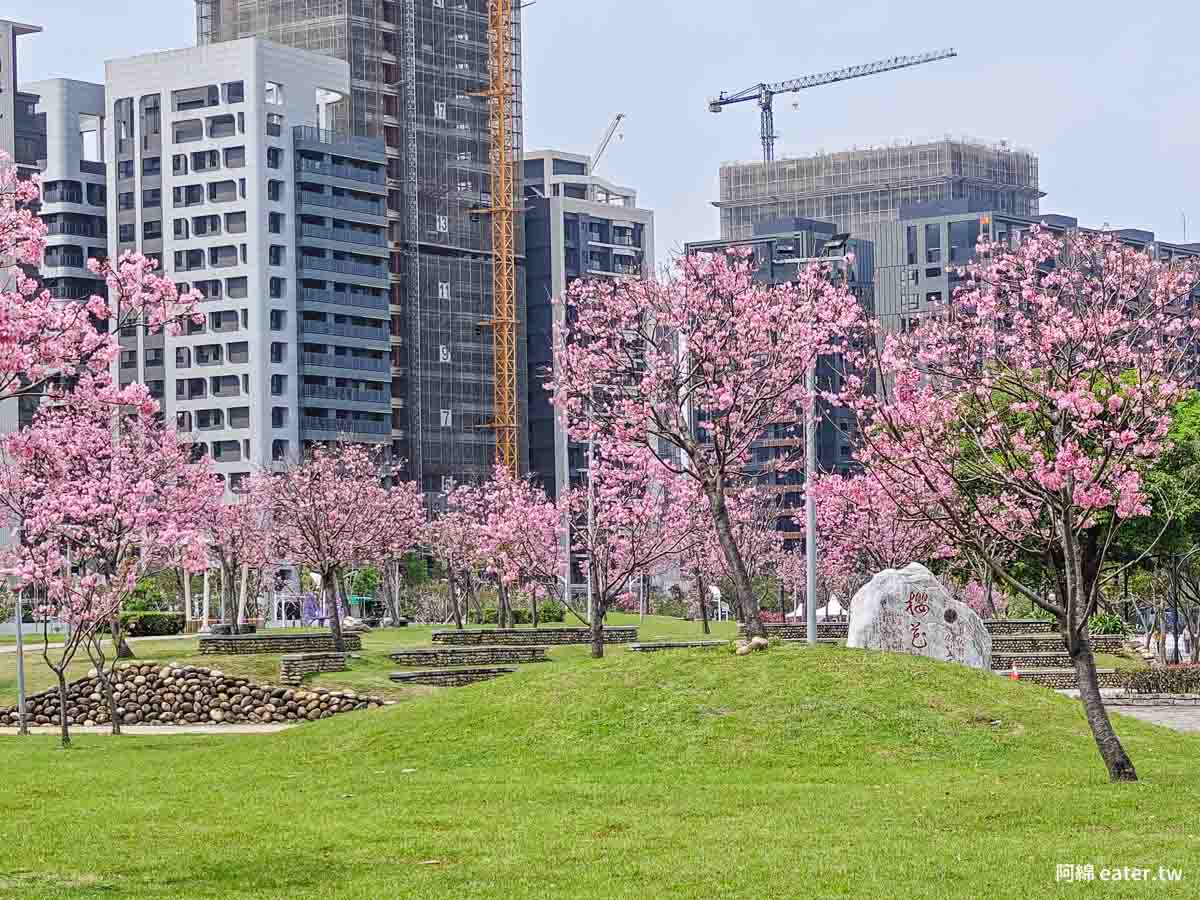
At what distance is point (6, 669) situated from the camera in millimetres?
49875

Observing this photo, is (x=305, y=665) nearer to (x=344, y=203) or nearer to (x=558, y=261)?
(x=344, y=203)

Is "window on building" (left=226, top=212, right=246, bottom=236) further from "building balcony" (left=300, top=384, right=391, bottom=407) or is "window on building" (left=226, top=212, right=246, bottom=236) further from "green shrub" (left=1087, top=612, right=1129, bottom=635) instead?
"green shrub" (left=1087, top=612, right=1129, bottom=635)

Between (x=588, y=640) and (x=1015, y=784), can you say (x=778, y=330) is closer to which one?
(x=1015, y=784)

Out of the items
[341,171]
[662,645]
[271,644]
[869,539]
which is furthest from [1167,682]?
[341,171]

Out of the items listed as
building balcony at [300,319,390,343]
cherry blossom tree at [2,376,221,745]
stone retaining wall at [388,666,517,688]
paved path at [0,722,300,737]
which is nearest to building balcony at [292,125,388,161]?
building balcony at [300,319,390,343]

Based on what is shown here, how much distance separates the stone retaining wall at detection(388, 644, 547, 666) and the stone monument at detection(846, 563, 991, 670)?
15.4 metres

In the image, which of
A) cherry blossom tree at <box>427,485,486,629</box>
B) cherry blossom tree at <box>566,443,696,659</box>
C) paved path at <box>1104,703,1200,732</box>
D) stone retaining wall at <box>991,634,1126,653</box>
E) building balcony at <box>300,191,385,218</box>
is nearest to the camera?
paved path at <box>1104,703,1200,732</box>

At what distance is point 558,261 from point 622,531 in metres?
108

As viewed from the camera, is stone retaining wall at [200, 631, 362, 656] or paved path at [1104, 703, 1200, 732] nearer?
paved path at [1104, 703, 1200, 732]

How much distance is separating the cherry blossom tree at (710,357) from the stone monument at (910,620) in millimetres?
3931

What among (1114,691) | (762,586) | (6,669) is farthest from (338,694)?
(762,586)

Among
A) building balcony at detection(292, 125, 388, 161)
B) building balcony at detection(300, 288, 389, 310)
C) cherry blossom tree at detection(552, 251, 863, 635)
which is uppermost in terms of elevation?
building balcony at detection(292, 125, 388, 161)

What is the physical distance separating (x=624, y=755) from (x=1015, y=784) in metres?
5.88

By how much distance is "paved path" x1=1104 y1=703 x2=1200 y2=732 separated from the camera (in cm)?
3384
